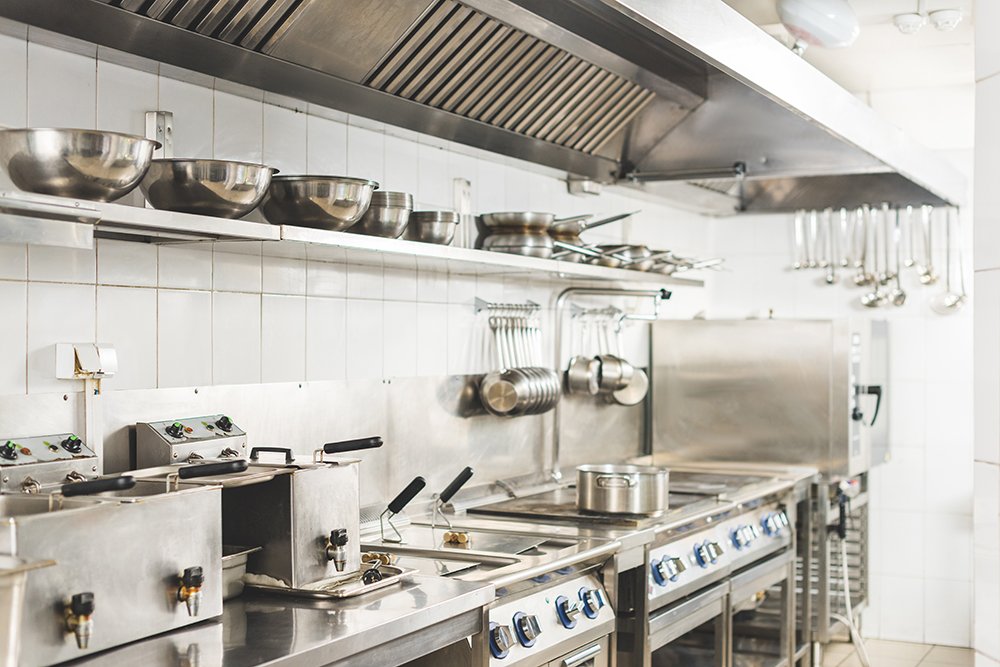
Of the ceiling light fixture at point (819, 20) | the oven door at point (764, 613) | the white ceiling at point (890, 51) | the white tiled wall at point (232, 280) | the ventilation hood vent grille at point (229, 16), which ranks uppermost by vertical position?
the white ceiling at point (890, 51)

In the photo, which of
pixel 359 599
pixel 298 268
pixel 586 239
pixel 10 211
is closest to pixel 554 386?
pixel 586 239

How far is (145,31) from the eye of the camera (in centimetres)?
221

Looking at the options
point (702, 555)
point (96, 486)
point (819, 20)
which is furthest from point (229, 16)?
point (702, 555)

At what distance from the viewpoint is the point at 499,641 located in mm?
2379

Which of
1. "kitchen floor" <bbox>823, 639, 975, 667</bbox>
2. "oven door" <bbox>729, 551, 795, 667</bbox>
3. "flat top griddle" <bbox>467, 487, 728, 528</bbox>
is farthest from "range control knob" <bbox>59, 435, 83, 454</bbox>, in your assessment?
"kitchen floor" <bbox>823, 639, 975, 667</bbox>

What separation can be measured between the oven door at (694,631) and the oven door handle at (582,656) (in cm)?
30

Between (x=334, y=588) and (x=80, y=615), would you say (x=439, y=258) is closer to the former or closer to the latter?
(x=334, y=588)

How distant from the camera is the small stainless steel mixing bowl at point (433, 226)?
2.98m

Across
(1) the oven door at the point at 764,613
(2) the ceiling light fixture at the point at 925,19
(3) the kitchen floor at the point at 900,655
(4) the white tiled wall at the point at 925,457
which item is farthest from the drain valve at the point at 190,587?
(4) the white tiled wall at the point at 925,457

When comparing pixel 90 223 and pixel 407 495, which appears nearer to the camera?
pixel 90 223

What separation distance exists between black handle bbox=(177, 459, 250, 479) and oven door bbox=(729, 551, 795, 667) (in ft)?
6.78

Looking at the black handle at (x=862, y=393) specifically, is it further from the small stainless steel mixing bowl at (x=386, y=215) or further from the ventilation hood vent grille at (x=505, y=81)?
the small stainless steel mixing bowl at (x=386, y=215)

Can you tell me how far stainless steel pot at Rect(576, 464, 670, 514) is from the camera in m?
3.20

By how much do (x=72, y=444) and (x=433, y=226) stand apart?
115 cm
